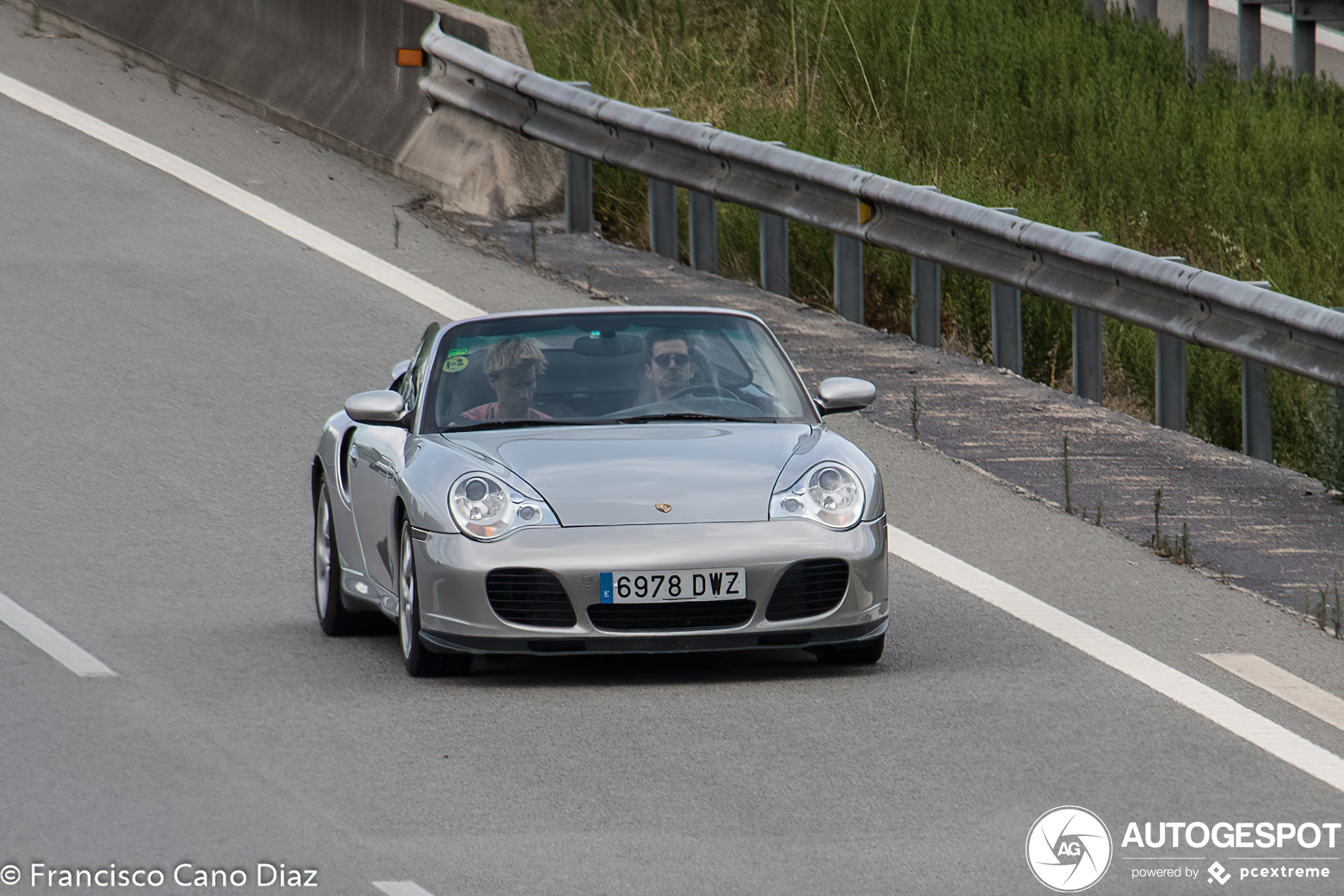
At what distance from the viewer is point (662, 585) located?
8.15 meters

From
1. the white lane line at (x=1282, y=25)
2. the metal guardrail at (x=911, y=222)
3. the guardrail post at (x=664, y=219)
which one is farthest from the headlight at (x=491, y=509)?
the white lane line at (x=1282, y=25)

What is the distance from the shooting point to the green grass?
14188 mm

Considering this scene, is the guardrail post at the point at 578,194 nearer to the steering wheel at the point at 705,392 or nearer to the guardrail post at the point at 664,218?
the guardrail post at the point at 664,218

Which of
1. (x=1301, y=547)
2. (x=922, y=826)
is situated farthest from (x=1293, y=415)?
(x=922, y=826)

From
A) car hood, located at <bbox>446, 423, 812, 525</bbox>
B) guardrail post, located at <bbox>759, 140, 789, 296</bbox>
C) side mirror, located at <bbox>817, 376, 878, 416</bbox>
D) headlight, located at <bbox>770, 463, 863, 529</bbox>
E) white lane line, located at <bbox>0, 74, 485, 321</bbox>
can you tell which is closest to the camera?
car hood, located at <bbox>446, 423, 812, 525</bbox>

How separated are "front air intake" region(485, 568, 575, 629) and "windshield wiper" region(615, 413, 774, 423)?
959mm

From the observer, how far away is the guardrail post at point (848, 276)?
14898 mm

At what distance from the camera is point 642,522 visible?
26.9ft

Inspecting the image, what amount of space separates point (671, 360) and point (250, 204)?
315 inches

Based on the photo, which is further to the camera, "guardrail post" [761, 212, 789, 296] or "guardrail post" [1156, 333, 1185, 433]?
"guardrail post" [761, 212, 789, 296]

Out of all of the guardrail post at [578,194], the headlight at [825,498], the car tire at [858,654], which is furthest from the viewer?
the guardrail post at [578,194]

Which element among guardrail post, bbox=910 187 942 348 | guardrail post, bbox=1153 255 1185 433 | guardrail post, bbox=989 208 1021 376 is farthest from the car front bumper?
guardrail post, bbox=910 187 942 348

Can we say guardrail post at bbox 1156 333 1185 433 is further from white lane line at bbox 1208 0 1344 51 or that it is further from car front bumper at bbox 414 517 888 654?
white lane line at bbox 1208 0 1344 51

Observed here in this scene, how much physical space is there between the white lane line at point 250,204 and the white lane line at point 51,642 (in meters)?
5.08
